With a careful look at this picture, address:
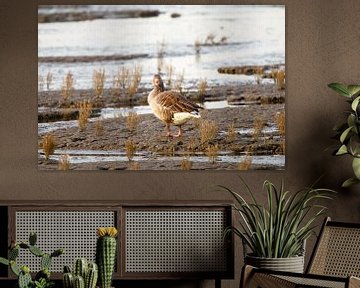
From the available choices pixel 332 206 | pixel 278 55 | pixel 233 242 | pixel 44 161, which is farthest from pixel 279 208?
pixel 44 161

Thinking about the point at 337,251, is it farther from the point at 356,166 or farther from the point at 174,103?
the point at 174,103

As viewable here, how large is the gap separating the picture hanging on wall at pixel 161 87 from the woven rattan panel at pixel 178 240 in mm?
545

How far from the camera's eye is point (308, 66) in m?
6.44

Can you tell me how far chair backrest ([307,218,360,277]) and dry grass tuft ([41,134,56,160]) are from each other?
7.19ft

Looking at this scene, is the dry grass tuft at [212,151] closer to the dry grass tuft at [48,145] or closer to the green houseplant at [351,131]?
the green houseplant at [351,131]

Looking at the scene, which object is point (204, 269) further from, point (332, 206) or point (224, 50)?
point (224, 50)

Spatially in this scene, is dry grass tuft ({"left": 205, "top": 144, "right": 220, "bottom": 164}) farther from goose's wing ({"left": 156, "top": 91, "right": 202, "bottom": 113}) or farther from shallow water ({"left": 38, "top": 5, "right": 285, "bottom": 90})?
shallow water ({"left": 38, "top": 5, "right": 285, "bottom": 90})

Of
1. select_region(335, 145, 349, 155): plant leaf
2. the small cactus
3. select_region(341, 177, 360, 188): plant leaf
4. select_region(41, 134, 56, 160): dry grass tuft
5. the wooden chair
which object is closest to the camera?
the small cactus

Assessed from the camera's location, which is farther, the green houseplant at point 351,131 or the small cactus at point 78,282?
the green houseplant at point 351,131

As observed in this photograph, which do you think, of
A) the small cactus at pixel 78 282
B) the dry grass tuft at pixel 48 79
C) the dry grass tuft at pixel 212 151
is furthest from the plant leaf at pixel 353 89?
the small cactus at pixel 78 282

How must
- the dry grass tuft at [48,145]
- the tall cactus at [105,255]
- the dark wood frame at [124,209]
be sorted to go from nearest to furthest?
the tall cactus at [105,255] → the dark wood frame at [124,209] → the dry grass tuft at [48,145]

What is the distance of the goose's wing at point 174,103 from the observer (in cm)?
644

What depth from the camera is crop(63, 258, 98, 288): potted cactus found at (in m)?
4.33

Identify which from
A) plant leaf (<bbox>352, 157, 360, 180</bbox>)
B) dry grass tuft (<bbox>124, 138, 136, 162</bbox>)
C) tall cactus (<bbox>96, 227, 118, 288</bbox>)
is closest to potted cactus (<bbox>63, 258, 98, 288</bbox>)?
tall cactus (<bbox>96, 227, 118, 288</bbox>)
